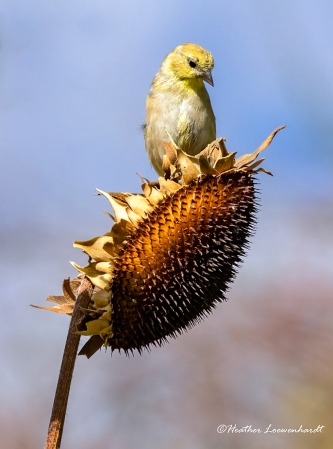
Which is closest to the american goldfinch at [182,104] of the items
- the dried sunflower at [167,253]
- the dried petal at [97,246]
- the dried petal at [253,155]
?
the dried petal at [253,155]

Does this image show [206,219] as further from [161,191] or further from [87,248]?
[87,248]

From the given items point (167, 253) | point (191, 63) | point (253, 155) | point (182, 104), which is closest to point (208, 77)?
point (191, 63)

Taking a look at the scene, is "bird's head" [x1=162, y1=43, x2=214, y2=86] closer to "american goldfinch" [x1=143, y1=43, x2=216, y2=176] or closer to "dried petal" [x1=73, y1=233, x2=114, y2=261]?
"american goldfinch" [x1=143, y1=43, x2=216, y2=176]

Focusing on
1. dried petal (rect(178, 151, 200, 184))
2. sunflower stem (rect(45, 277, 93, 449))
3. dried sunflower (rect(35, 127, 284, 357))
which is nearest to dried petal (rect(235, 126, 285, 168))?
dried sunflower (rect(35, 127, 284, 357))

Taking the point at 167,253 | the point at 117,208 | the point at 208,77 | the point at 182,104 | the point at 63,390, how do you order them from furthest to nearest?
the point at 182,104 → the point at 208,77 → the point at 117,208 → the point at 167,253 → the point at 63,390

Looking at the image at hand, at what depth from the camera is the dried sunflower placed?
5.64 ft

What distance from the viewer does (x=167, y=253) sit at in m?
1.73

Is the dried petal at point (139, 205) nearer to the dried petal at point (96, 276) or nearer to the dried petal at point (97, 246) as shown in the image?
the dried petal at point (97, 246)

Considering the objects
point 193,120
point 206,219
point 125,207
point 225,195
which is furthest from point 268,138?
point 193,120

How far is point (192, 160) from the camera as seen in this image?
73.4 inches

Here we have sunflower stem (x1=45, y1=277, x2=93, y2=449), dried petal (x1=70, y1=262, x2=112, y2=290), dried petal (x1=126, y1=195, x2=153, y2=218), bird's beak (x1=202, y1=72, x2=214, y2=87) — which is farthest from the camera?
bird's beak (x1=202, y1=72, x2=214, y2=87)

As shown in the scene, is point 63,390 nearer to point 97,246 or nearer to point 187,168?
point 97,246

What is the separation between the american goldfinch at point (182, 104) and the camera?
3.37 m

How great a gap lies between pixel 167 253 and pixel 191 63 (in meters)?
2.11
